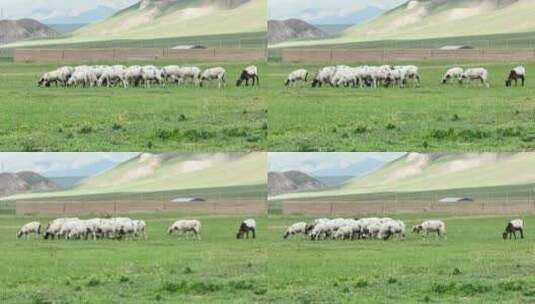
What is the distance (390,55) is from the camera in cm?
4203

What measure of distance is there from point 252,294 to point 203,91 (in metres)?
8.88

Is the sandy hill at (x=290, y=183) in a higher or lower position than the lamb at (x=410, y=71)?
lower

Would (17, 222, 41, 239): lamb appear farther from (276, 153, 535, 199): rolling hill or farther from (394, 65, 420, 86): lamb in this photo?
(394, 65, 420, 86): lamb

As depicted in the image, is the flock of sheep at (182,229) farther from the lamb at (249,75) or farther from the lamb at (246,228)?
the lamb at (249,75)

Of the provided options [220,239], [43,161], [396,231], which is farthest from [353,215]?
[43,161]

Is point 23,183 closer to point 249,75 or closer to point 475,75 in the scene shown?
point 249,75

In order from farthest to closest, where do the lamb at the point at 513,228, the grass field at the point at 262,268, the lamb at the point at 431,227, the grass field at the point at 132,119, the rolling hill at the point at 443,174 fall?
the lamb at the point at 431,227
the lamb at the point at 513,228
the rolling hill at the point at 443,174
the grass field at the point at 132,119
the grass field at the point at 262,268

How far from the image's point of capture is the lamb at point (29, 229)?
39438 millimetres

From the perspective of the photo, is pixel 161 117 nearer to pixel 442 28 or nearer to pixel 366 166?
pixel 366 166

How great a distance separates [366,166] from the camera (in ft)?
125

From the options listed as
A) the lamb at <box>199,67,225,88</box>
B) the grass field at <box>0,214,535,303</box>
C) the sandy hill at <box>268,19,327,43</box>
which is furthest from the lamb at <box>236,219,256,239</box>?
the sandy hill at <box>268,19,327,43</box>

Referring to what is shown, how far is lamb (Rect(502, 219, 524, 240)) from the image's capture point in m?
39.6

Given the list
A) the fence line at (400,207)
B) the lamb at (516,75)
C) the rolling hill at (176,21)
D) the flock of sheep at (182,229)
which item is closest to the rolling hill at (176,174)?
the flock of sheep at (182,229)

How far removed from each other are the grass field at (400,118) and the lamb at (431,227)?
281 cm
